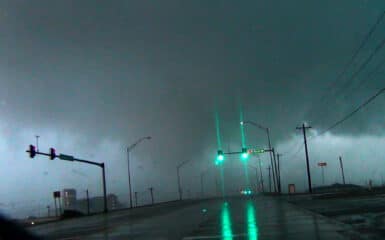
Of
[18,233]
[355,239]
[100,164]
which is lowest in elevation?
[355,239]

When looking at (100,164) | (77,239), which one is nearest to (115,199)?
(100,164)

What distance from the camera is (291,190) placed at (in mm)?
100938

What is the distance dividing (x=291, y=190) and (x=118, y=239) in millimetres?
81776

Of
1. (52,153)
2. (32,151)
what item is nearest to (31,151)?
(32,151)

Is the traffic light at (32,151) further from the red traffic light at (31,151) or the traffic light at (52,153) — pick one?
the traffic light at (52,153)

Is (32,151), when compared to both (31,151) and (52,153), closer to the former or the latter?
(31,151)

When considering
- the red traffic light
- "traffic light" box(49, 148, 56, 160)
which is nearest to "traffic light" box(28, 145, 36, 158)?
the red traffic light

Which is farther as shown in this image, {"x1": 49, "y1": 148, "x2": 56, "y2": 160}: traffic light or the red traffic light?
{"x1": 49, "y1": 148, "x2": 56, "y2": 160}: traffic light

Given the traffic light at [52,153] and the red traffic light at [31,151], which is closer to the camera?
the red traffic light at [31,151]

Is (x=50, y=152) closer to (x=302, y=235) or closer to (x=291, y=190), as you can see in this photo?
(x=302, y=235)

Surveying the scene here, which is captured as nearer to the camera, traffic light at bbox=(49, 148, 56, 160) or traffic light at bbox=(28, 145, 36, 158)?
traffic light at bbox=(28, 145, 36, 158)

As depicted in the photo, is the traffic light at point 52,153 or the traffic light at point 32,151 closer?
the traffic light at point 32,151

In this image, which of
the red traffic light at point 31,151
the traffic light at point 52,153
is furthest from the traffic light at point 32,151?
the traffic light at point 52,153

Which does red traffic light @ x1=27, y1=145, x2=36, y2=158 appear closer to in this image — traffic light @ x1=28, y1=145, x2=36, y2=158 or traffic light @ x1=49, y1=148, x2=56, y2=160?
traffic light @ x1=28, y1=145, x2=36, y2=158
